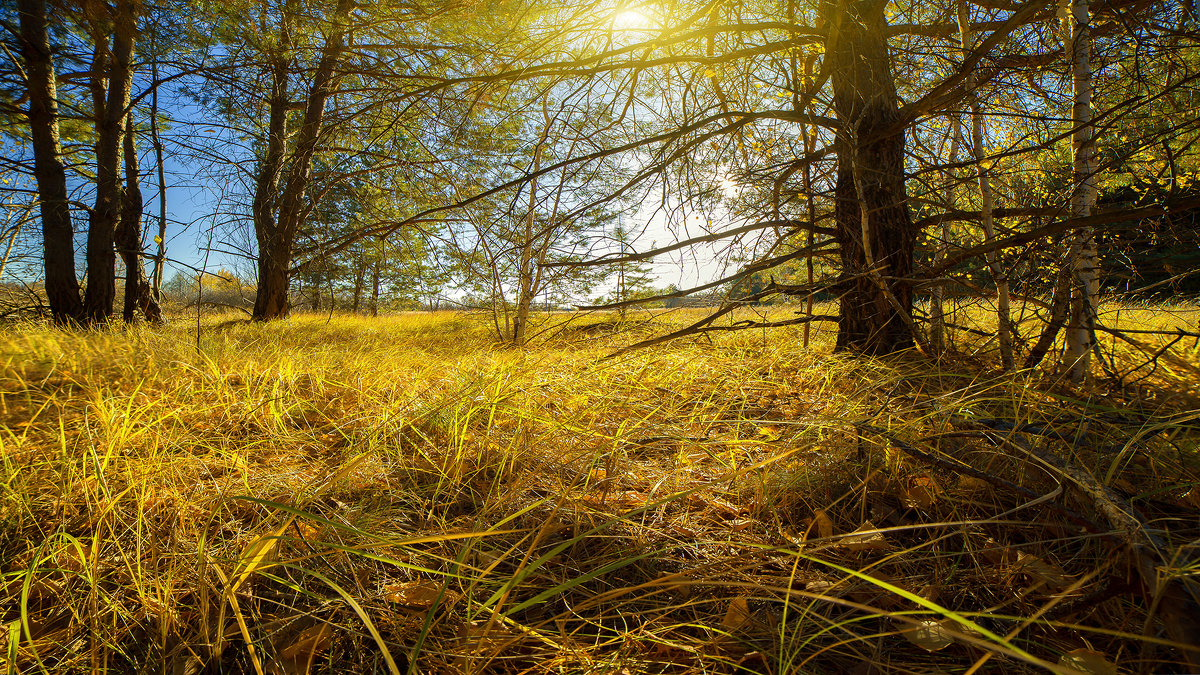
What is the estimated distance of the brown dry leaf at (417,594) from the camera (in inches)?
28.6

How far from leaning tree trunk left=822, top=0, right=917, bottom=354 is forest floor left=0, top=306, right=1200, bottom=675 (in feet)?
1.78

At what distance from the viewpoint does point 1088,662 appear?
55 cm

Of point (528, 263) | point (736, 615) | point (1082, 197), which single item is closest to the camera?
point (736, 615)

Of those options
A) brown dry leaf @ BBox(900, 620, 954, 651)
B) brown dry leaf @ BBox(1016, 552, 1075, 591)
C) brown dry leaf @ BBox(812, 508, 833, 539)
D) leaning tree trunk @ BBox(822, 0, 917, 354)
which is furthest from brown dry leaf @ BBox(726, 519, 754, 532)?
leaning tree trunk @ BBox(822, 0, 917, 354)

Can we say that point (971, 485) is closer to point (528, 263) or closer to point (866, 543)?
point (866, 543)

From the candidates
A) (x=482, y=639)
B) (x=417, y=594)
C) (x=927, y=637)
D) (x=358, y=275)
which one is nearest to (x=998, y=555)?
(x=927, y=637)

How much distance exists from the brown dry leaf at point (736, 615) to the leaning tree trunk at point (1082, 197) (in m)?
1.71

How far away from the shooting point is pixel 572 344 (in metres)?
3.30

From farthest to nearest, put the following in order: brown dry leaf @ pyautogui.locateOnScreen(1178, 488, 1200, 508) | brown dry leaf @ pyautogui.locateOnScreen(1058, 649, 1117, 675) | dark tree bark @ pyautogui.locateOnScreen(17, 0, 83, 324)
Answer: dark tree bark @ pyautogui.locateOnScreen(17, 0, 83, 324), brown dry leaf @ pyautogui.locateOnScreen(1178, 488, 1200, 508), brown dry leaf @ pyautogui.locateOnScreen(1058, 649, 1117, 675)

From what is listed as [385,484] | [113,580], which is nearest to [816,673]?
[385,484]

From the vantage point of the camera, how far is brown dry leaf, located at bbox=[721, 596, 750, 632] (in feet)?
2.23

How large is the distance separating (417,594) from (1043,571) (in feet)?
3.63

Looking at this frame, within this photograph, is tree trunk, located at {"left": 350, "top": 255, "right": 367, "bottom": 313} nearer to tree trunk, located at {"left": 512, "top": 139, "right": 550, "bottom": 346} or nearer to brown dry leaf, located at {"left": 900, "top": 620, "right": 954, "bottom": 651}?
tree trunk, located at {"left": 512, "top": 139, "right": 550, "bottom": 346}

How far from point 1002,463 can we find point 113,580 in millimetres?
1965
